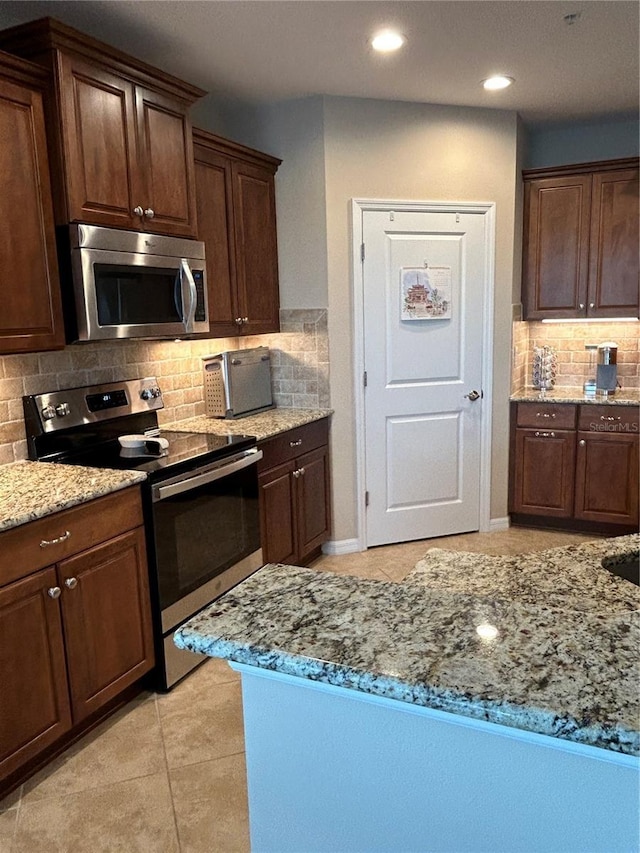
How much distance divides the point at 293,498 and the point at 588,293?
2.41m

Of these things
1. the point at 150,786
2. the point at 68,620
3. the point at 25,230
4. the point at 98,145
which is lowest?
the point at 150,786

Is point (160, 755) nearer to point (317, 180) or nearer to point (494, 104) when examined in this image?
point (317, 180)

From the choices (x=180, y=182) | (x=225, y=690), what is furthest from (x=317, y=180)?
(x=225, y=690)

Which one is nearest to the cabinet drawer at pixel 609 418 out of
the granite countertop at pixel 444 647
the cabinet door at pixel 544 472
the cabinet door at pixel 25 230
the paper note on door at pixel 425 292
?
the cabinet door at pixel 544 472

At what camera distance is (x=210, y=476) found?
8.60ft

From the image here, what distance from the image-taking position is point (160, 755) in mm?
2195

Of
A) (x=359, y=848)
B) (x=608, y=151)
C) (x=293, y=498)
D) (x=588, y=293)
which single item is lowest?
(x=293, y=498)

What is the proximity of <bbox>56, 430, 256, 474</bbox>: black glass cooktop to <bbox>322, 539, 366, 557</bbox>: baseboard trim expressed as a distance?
123 cm

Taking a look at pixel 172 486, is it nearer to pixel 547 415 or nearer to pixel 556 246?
pixel 547 415

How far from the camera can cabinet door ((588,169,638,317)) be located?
402cm

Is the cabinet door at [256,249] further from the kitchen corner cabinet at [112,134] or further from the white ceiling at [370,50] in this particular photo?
the kitchen corner cabinet at [112,134]

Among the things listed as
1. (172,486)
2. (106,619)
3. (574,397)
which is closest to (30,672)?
(106,619)

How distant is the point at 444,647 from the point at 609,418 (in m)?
3.67

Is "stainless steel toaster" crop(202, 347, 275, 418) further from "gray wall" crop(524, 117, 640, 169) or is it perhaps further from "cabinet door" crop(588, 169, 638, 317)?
"gray wall" crop(524, 117, 640, 169)
